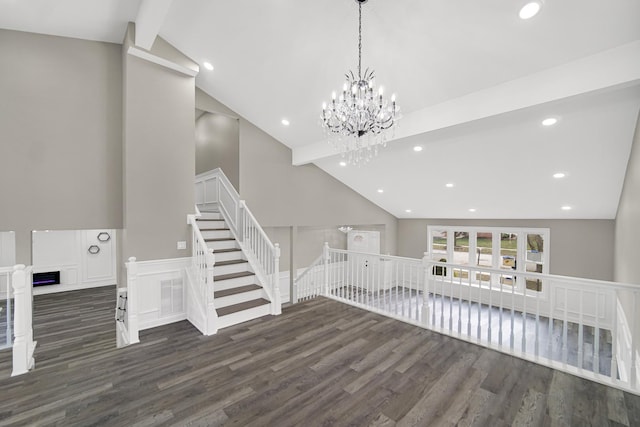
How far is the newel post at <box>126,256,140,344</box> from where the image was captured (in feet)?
11.7

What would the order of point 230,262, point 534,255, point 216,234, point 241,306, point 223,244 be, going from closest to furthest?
point 241,306 → point 230,262 → point 223,244 → point 216,234 → point 534,255

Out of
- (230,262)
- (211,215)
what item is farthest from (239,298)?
(211,215)

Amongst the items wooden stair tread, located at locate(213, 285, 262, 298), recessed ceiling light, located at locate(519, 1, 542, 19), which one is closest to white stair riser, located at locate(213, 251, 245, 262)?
wooden stair tread, located at locate(213, 285, 262, 298)

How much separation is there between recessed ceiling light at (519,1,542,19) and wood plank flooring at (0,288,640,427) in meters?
3.50

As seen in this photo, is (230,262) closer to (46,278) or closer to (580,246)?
(46,278)

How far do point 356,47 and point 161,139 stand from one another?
3117 mm

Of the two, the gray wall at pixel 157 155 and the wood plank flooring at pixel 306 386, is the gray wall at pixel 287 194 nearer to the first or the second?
the gray wall at pixel 157 155

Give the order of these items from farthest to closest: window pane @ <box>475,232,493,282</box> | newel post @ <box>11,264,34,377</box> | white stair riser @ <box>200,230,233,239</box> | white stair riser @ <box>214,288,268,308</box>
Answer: window pane @ <box>475,232,493,282</box> → white stair riser @ <box>200,230,233,239</box> → white stair riser @ <box>214,288,268,308</box> → newel post @ <box>11,264,34,377</box>

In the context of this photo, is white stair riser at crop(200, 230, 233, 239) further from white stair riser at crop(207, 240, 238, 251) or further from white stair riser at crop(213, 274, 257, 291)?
white stair riser at crop(213, 274, 257, 291)

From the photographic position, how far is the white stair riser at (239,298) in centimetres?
416

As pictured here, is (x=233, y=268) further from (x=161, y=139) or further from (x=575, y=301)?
(x=575, y=301)

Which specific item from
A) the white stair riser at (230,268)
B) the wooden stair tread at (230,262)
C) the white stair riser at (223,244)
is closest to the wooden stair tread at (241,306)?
the white stair riser at (230,268)

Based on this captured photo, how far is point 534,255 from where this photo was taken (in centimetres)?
768

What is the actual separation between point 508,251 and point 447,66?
6.88 meters
